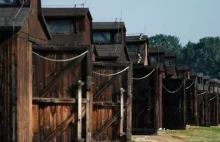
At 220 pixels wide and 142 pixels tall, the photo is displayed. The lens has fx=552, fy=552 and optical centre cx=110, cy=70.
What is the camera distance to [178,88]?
158ft

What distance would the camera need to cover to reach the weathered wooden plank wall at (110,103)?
26.5 m

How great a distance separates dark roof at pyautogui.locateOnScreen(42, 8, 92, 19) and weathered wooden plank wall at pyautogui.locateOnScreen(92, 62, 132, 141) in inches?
577

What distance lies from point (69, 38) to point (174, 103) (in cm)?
1304

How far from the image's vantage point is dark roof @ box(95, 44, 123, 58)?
137 ft

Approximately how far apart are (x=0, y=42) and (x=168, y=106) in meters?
30.7

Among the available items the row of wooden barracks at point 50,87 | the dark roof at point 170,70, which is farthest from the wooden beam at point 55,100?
the dark roof at point 170,70

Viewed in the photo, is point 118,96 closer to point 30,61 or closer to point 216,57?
point 30,61

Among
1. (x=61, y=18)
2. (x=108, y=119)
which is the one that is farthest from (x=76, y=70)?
(x=61, y=18)

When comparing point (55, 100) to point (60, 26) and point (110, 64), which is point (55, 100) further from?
point (60, 26)

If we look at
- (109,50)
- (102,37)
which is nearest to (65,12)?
(109,50)

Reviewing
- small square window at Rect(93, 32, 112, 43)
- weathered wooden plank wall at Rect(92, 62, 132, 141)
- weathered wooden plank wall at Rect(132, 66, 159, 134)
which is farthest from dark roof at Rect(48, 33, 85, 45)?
weathered wooden plank wall at Rect(92, 62, 132, 141)

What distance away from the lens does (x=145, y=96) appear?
37.3 metres

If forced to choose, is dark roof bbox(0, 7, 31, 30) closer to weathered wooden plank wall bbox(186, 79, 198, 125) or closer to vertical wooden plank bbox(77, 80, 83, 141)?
vertical wooden plank bbox(77, 80, 83, 141)

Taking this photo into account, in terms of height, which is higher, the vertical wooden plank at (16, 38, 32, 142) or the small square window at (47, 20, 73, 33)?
the small square window at (47, 20, 73, 33)
